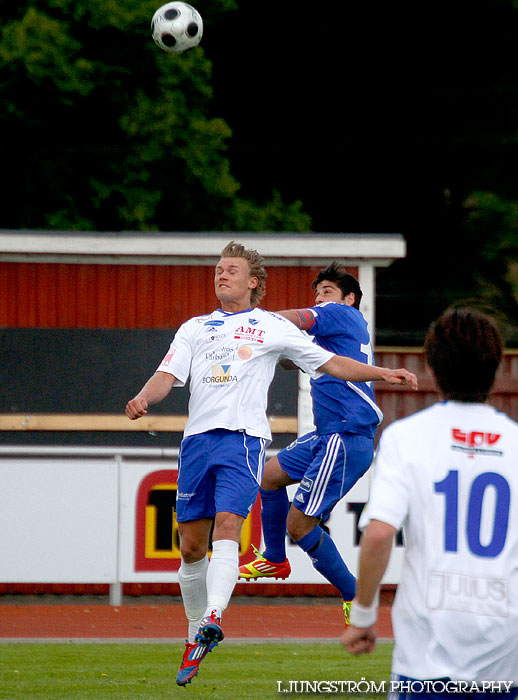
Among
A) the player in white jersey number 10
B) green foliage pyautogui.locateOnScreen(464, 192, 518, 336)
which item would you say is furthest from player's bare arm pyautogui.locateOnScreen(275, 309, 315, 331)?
green foliage pyautogui.locateOnScreen(464, 192, 518, 336)

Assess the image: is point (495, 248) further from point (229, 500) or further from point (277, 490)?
point (229, 500)

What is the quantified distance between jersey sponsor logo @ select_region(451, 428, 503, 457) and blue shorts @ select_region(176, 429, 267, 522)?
2.72m

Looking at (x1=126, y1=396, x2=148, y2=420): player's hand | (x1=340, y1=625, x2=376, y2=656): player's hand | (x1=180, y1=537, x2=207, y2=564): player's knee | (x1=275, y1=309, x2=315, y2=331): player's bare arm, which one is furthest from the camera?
(x1=275, y1=309, x2=315, y2=331): player's bare arm

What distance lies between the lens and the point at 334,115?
69.3ft

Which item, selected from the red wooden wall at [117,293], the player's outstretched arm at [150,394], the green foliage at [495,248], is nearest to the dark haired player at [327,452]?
the player's outstretched arm at [150,394]

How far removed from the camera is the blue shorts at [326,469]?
22.4 feet

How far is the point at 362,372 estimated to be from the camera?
5.84m

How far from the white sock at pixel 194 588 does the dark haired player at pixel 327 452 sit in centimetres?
72

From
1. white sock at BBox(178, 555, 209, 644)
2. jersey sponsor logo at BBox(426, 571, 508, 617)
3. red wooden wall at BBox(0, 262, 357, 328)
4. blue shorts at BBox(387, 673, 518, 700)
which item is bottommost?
white sock at BBox(178, 555, 209, 644)

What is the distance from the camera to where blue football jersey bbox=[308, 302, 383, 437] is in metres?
6.79

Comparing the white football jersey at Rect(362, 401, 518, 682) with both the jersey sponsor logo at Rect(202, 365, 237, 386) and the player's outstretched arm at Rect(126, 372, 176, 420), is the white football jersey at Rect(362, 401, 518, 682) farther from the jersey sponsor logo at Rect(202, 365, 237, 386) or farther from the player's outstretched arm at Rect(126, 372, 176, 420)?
the jersey sponsor logo at Rect(202, 365, 237, 386)

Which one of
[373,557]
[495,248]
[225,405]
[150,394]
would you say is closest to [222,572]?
[225,405]

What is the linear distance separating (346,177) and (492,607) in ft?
60.5

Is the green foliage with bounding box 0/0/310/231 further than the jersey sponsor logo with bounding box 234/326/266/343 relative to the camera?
Yes
